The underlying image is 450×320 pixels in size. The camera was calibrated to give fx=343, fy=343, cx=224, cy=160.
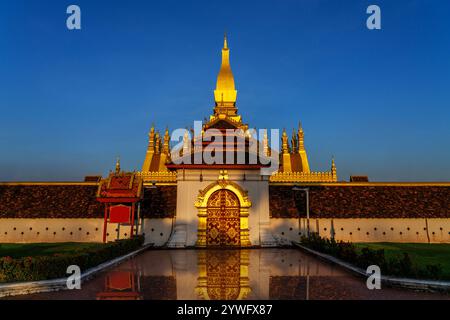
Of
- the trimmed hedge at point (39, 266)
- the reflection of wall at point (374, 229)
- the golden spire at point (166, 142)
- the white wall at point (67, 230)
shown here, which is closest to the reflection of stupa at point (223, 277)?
the trimmed hedge at point (39, 266)

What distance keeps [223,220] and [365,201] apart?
10.3 metres

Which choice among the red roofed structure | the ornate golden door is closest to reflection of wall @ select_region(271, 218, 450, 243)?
the ornate golden door

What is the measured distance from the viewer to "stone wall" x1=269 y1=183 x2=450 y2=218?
2309cm

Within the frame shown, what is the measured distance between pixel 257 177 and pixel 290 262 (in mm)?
7830

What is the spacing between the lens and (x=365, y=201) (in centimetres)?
2395

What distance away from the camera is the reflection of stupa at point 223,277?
8703mm

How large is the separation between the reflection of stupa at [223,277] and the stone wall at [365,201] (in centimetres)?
809

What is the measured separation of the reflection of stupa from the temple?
4.97 metres

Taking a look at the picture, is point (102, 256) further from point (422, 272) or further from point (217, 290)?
point (422, 272)

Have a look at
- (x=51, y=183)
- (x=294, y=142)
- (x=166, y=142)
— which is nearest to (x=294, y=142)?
(x=294, y=142)

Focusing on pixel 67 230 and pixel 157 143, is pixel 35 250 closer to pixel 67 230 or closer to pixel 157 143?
pixel 67 230

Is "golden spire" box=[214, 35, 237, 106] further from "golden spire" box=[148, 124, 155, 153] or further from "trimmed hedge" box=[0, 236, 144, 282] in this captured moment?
"trimmed hedge" box=[0, 236, 144, 282]

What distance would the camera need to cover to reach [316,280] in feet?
35.1
